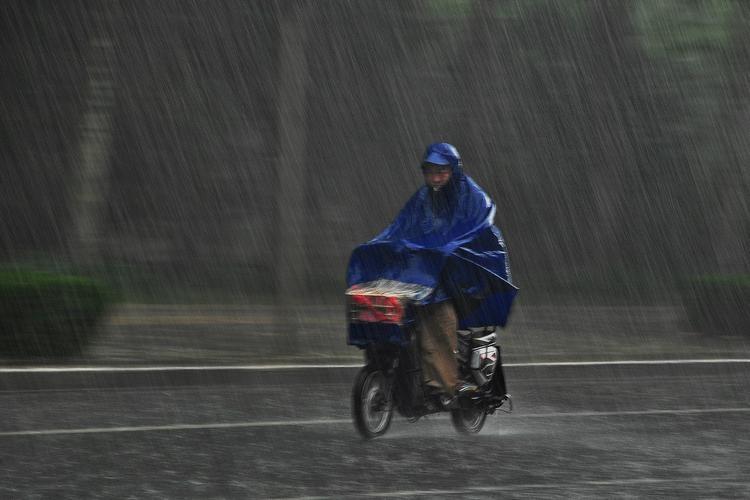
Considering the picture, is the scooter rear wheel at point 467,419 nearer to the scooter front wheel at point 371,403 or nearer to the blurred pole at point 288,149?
the scooter front wheel at point 371,403

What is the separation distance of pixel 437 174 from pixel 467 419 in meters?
1.72

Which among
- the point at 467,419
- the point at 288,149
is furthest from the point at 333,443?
the point at 288,149

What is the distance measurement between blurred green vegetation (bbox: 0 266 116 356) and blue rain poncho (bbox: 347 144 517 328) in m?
3.88

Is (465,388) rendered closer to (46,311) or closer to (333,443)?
(333,443)

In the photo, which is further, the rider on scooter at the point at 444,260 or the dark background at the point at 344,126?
the dark background at the point at 344,126

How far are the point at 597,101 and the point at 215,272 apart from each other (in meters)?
7.21

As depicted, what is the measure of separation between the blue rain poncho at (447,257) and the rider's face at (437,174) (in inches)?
2.2

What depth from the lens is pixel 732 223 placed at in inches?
880

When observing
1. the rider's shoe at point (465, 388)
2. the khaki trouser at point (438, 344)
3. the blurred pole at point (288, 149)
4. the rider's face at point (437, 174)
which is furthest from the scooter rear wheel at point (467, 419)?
the blurred pole at point (288, 149)

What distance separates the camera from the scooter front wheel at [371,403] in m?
8.70

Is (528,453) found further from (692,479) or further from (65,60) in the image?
(65,60)

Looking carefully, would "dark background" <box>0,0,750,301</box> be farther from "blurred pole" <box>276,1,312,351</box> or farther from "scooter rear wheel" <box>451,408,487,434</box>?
"scooter rear wheel" <box>451,408,487,434</box>

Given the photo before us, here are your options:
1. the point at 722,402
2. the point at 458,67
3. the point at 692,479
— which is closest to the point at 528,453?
the point at 692,479

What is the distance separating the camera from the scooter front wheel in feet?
28.5
